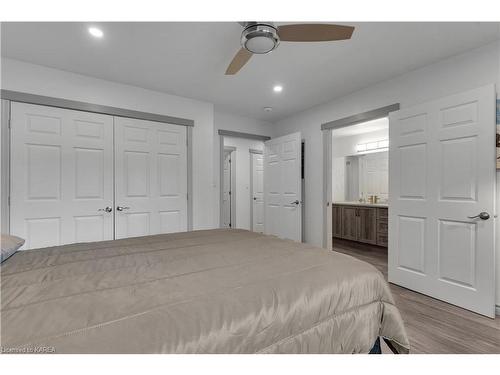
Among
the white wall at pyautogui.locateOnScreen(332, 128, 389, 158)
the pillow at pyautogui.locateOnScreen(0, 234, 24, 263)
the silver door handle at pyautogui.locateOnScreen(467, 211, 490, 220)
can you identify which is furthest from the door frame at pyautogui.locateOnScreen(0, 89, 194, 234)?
the white wall at pyautogui.locateOnScreen(332, 128, 389, 158)

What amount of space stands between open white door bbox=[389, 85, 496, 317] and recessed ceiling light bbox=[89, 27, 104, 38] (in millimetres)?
3079

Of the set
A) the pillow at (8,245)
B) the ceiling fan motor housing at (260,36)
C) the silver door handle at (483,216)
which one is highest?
the ceiling fan motor housing at (260,36)

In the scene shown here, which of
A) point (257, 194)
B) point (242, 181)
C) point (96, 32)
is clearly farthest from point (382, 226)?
point (96, 32)

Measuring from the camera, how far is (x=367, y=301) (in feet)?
4.11

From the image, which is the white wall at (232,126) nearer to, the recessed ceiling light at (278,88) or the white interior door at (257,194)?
the recessed ceiling light at (278,88)

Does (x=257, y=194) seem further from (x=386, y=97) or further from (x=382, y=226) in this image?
(x=386, y=97)

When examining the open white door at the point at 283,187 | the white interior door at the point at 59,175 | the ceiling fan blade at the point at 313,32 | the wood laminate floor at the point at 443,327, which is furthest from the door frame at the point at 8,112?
the wood laminate floor at the point at 443,327

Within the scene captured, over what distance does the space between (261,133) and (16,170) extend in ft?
11.7

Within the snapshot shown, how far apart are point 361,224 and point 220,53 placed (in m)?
4.34

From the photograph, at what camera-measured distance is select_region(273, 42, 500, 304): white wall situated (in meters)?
2.31

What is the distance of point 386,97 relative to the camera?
304cm

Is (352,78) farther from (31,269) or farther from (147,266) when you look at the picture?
(31,269)

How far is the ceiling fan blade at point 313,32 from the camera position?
1592 mm

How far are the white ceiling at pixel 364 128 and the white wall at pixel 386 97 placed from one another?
1.21 m
